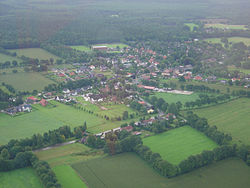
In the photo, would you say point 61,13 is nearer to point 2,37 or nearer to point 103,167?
point 2,37

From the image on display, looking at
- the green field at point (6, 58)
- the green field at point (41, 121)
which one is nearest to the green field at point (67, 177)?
the green field at point (41, 121)

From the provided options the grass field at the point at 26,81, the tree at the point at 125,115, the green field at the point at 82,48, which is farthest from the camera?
the green field at the point at 82,48

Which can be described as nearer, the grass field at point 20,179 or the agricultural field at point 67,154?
the grass field at point 20,179

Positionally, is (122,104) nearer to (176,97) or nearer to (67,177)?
(176,97)

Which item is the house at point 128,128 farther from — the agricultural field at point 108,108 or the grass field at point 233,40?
the grass field at point 233,40

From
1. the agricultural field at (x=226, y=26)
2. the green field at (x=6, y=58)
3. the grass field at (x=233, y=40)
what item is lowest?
the green field at (x=6, y=58)

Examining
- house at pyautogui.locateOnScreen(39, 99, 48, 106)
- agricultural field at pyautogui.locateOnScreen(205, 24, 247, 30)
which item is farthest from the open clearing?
agricultural field at pyautogui.locateOnScreen(205, 24, 247, 30)
